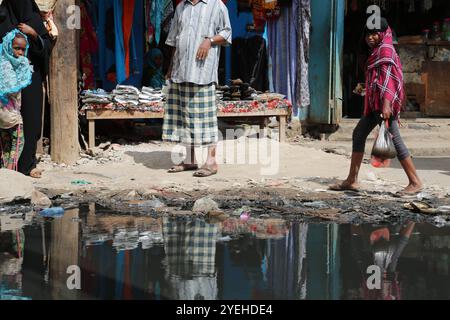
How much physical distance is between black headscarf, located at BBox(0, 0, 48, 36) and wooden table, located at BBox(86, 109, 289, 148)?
1727 mm

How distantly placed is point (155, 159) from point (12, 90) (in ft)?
7.27

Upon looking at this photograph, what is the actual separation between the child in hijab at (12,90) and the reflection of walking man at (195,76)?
1580mm

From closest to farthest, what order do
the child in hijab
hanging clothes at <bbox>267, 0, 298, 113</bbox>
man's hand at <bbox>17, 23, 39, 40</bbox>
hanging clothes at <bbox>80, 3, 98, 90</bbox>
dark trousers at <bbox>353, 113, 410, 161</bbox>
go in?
1. dark trousers at <bbox>353, 113, 410, 161</bbox>
2. the child in hijab
3. man's hand at <bbox>17, 23, 39, 40</bbox>
4. hanging clothes at <bbox>80, 3, 98, 90</bbox>
5. hanging clothes at <bbox>267, 0, 298, 113</bbox>

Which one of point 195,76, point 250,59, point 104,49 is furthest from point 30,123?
point 250,59

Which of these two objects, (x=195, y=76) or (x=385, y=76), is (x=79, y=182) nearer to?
(x=195, y=76)

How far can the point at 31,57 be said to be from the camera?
7535 millimetres

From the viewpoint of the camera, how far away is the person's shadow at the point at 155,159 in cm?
834

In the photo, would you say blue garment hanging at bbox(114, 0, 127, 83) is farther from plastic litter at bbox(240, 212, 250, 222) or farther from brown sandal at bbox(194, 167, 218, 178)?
plastic litter at bbox(240, 212, 250, 222)

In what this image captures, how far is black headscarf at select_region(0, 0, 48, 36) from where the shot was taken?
7.30 m

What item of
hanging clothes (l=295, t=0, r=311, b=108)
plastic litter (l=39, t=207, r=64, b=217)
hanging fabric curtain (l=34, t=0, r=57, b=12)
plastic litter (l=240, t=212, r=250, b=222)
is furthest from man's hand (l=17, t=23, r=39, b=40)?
hanging clothes (l=295, t=0, r=311, b=108)

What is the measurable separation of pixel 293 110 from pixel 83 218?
19.3ft

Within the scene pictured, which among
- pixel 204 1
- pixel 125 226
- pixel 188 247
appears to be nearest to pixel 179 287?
pixel 188 247

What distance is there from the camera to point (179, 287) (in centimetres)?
383

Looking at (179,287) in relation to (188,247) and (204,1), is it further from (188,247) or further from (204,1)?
(204,1)
